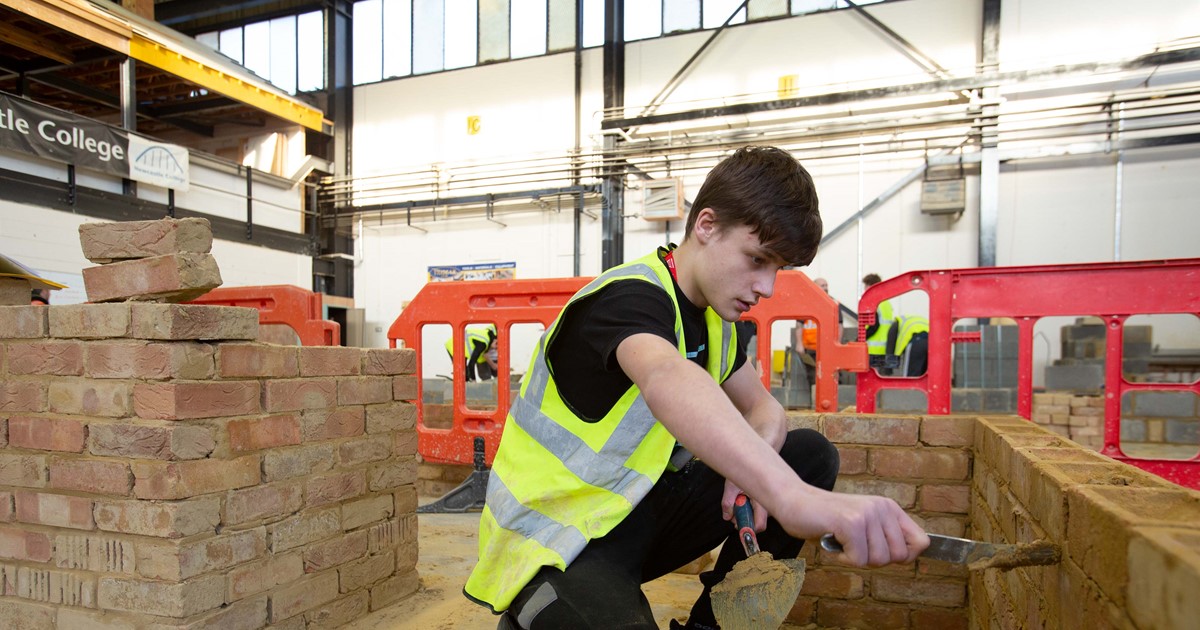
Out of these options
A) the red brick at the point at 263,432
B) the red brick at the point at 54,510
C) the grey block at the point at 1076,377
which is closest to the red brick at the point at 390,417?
the red brick at the point at 263,432

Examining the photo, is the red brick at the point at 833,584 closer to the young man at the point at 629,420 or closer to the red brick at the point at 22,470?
the young man at the point at 629,420

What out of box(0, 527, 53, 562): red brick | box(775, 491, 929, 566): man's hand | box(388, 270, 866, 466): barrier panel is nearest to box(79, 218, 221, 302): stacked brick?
box(0, 527, 53, 562): red brick

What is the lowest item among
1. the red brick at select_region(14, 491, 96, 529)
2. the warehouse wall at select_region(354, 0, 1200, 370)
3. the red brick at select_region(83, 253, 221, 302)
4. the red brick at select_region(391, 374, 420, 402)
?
the red brick at select_region(14, 491, 96, 529)

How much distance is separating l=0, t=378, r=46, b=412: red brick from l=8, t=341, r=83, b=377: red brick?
0.04 m

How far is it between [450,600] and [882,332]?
19.9ft

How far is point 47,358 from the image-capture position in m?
2.42

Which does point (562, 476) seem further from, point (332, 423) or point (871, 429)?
point (871, 429)

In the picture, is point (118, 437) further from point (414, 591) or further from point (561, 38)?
point (561, 38)

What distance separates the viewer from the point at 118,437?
7.47 ft

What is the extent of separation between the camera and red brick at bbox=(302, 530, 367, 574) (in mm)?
2746

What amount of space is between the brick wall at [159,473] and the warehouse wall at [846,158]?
30.4 ft

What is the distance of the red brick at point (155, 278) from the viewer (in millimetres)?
2355

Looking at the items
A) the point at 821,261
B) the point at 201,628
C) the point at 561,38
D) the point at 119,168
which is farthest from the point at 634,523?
the point at 561,38

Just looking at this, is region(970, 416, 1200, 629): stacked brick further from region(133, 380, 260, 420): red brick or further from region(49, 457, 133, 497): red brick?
region(49, 457, 133, 497): red brick
